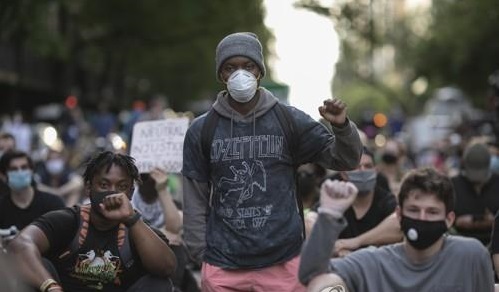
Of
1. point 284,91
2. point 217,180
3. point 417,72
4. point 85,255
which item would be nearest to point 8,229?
point 85,255

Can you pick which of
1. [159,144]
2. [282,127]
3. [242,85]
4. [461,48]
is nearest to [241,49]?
[242,85]

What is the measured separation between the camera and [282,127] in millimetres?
5363

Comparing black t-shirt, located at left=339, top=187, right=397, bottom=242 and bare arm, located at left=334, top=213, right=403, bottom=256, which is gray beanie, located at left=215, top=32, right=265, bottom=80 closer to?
bare arm, located at left=334, top=213, right=403, bottom=256

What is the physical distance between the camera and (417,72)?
146 ft

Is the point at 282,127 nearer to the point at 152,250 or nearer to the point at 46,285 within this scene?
the point at 152,250

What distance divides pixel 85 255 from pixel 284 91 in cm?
1884

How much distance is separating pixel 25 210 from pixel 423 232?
14.9 ft

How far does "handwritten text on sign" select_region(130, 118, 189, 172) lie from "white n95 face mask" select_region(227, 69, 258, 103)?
2.52 metres

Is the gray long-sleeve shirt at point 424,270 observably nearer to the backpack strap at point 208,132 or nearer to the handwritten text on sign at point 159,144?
the backpack strap at point 208,132

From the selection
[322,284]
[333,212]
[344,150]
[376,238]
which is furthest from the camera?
[376,238]

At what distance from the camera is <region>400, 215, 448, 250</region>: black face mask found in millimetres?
4590

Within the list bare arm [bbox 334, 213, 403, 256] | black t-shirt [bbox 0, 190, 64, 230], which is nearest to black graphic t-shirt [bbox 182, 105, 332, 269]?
bare arm [bbox 334, 213, 403, 256]

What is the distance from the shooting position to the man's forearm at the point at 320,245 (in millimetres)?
4164

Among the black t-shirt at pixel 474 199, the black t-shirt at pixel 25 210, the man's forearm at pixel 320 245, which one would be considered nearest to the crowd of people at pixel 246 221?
the man's forearm at pixel 320 245
